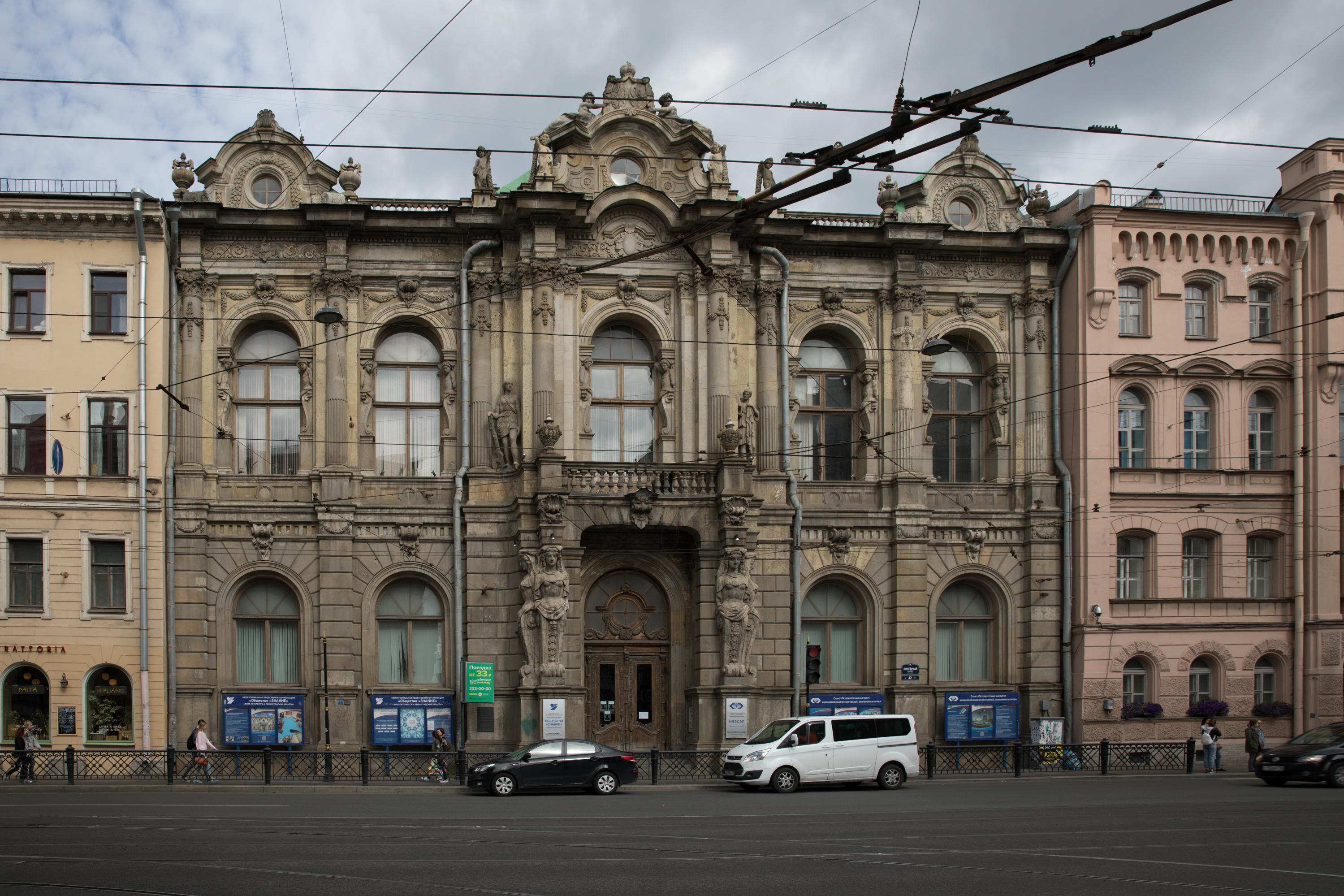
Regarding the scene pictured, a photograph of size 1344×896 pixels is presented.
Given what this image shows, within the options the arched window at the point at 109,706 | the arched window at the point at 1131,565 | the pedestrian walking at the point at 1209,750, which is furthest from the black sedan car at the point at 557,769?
the arched window at the point at 1131,565

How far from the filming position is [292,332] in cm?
3375

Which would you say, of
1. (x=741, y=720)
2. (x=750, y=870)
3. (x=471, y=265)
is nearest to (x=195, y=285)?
Answer: (x=471, y=265)

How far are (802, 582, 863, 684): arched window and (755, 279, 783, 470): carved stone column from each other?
12.5 ft

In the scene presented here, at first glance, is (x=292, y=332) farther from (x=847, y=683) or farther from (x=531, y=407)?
(x=847, y=683)

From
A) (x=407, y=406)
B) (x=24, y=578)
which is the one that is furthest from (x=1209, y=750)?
(x=24, y=578)

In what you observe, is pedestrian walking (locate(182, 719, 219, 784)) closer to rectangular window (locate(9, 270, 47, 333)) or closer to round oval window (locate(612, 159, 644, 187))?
rectangular window (locate(9, 270, 47, 333))

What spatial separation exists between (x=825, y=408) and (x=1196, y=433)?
1033 cm

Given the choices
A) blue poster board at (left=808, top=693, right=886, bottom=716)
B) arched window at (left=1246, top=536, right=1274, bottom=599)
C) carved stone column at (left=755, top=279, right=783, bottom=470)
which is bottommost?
blue poster board at (left=808, top=693, right=886, bottom=716)

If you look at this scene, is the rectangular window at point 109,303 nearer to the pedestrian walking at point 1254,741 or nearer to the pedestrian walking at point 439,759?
the pedestrian walking at point 439,759

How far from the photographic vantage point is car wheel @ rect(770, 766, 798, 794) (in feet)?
88.2

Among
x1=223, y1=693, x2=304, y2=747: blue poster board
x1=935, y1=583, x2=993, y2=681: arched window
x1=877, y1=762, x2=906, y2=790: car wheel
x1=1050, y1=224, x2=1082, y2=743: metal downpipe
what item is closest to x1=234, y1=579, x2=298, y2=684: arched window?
x1=223, y1=693, x2=304, y2=747: blue poster board

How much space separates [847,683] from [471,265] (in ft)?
48.5

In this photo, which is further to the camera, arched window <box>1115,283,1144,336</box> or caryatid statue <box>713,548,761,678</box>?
arched window <box>1115,283,1144,336</box>

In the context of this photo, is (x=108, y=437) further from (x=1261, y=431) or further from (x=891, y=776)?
(x=1261, y=431)
